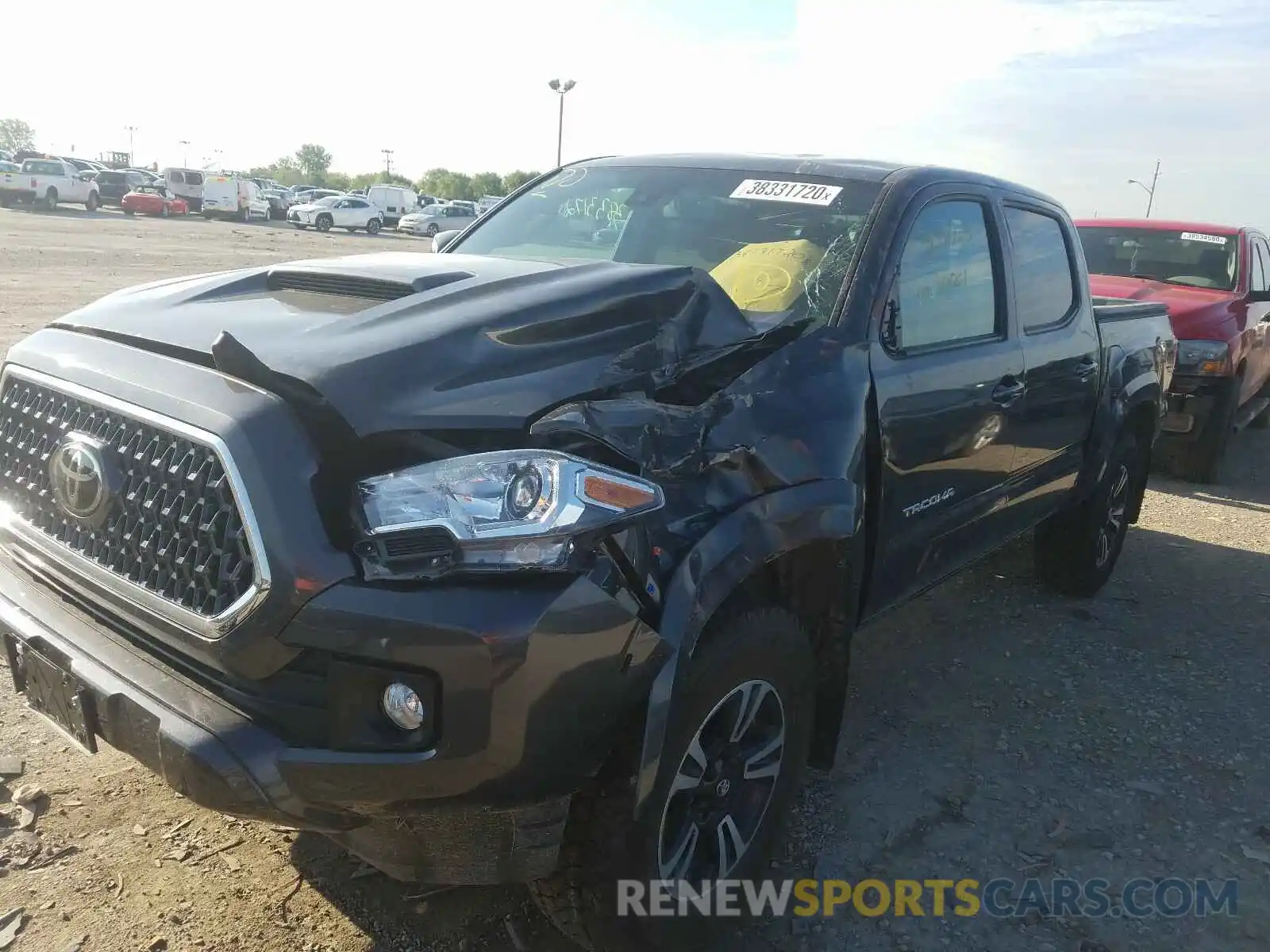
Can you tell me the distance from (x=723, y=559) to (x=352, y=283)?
1275mm

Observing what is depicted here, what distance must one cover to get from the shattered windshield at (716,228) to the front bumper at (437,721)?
1311 millimetres

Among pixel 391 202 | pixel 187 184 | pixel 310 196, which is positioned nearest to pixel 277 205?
pixel 187 184

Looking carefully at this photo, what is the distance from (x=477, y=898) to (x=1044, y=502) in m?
2.96

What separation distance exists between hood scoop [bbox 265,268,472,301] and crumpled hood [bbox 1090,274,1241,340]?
6.29 m

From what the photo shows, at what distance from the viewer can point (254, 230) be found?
36.8 meters

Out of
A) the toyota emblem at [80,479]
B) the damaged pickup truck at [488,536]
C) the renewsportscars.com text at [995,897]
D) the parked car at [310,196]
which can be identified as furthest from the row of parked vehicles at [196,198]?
the renewsportscars.com text at [995,897]

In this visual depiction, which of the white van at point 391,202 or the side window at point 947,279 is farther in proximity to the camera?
the white van at point 391,202

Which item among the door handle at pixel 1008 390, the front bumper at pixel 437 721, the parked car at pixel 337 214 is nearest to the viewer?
the front bumper at pixel 437 721

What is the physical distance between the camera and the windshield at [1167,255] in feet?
28.0

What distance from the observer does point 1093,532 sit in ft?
16.6

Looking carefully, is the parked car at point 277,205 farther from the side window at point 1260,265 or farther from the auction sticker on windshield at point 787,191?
the auction sticker on windshield at point 787,191

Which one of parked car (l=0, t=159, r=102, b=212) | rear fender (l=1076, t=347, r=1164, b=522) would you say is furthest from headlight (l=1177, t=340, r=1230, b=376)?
parked car (l=0, t=159, r=102, b=212)

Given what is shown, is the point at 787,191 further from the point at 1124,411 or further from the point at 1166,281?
the point at 1166,281

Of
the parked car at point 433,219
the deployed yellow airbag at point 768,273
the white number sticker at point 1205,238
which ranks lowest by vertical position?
the deployed yellow airbag at point 768,273
